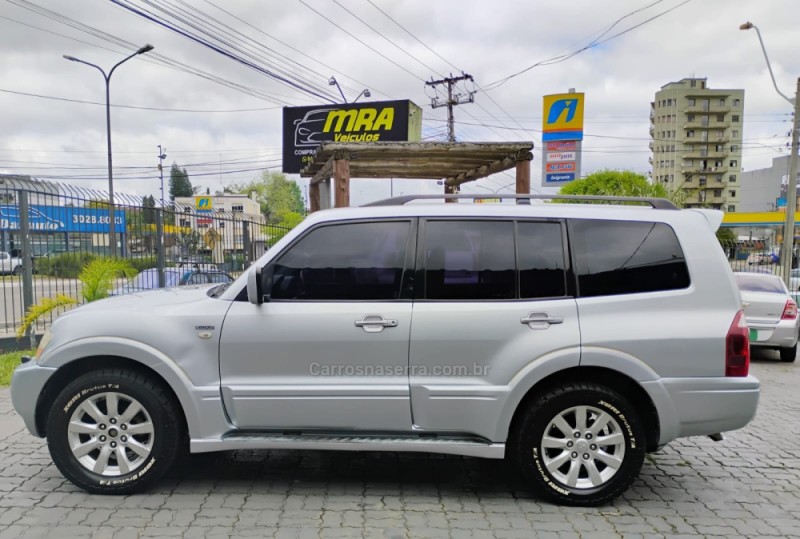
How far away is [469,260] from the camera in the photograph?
365 centimetres

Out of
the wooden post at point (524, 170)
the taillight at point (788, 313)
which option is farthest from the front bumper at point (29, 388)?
the taillight at point (788, 313)

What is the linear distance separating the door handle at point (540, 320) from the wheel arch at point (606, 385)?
12.2 inches

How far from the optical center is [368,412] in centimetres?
353

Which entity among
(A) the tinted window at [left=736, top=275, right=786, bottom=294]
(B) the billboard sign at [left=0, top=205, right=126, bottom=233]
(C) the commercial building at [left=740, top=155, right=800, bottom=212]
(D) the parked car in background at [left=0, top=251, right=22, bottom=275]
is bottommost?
(A) the tinted window at [left=736, top=275, right=786, bottom=294]

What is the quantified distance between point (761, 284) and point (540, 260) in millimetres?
7606

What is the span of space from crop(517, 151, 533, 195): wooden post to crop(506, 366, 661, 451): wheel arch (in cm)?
555

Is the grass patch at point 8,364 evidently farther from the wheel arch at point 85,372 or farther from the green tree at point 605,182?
the green tree at point 605,182

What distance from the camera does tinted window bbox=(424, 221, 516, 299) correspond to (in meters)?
3.59

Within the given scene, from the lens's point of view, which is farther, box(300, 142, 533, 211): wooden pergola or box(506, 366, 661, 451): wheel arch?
box(300, 142, 533, 211): wooden pergola

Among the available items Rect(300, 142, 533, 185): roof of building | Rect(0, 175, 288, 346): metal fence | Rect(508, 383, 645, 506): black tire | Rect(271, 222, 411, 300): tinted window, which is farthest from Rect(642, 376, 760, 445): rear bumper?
Rect(0, 175, 288, 346): metal fence

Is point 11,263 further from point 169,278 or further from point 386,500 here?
point 386,500

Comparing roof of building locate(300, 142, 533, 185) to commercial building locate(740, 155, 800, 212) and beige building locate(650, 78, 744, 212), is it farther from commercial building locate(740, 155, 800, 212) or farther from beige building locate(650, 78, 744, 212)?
commercial building locate(740, 155, 800, 212)

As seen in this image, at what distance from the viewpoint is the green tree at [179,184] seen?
103 meters

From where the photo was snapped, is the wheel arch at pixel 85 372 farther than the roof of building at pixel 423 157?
No
